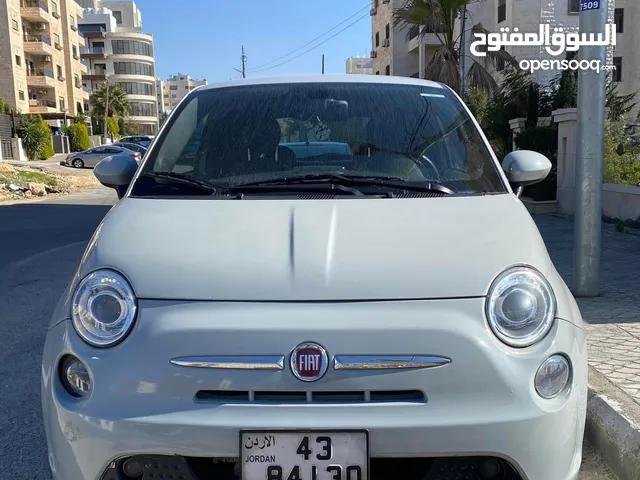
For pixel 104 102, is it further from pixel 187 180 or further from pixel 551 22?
pixel 187 180

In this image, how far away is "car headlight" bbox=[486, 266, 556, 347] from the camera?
2004 millimetres

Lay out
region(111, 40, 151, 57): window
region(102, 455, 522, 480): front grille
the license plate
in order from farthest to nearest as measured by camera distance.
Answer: region(111, 40, 151, 57): window < region(102, 455, 522, 480): front grille < the license plate

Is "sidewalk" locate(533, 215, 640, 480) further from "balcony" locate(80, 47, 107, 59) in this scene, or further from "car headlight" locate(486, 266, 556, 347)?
"balcony" locate(80, 47, 107, 59)

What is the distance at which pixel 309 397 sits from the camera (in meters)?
1.92

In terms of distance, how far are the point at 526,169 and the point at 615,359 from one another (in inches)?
57.9

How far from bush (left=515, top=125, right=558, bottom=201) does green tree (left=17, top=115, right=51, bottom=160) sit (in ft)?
106

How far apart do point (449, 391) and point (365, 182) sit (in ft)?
3.69

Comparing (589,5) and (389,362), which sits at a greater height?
(589,5)

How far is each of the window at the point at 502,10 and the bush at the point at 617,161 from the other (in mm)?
20040

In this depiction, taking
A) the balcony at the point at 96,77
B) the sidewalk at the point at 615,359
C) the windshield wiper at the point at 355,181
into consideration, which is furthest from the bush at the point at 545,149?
the balcony at the point at 96,77

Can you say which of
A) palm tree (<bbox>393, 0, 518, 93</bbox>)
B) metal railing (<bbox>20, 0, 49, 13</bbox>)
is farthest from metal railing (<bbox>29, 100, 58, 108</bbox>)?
palm tree (<bbox>393, 0, 518, 93</bbox>)

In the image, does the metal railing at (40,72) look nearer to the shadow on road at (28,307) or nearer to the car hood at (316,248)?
the shadow on road at (28,307)

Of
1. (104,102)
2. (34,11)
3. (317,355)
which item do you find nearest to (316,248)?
(317,355)

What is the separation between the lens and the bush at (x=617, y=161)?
1005 centimetres
